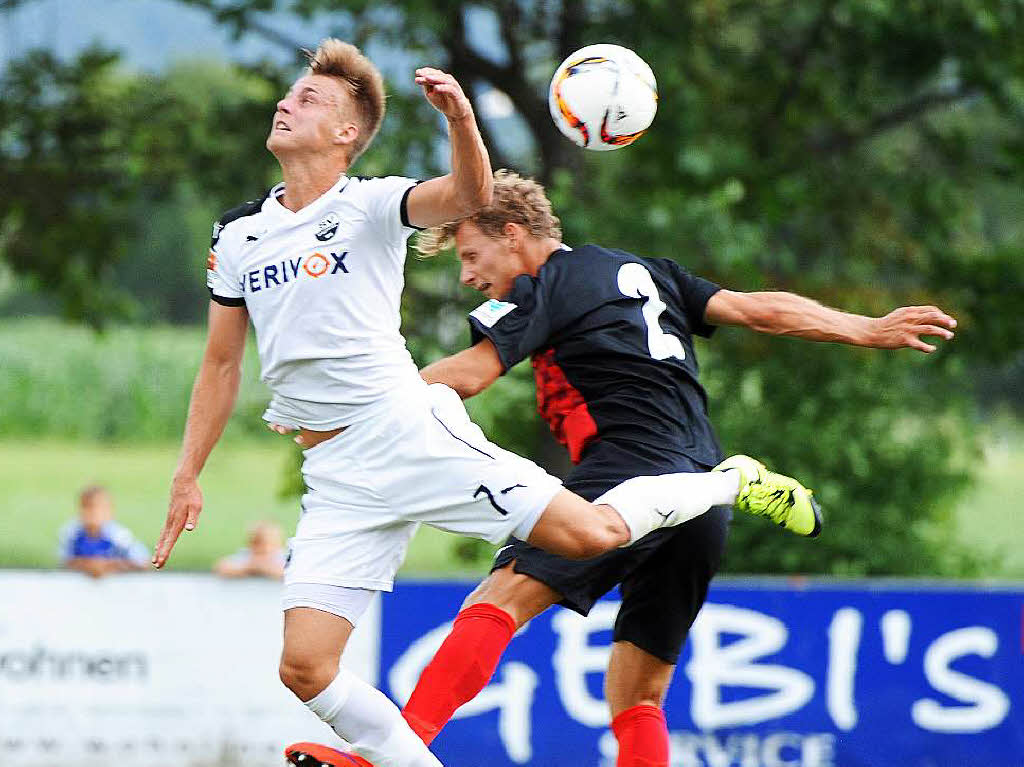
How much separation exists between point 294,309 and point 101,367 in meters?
25.5

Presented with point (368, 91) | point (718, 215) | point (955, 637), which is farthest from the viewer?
point (718, 215)

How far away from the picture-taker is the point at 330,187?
181 inches

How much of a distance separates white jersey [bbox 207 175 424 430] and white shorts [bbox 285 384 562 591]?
97 millimetres

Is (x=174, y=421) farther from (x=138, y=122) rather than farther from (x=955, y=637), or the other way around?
(x=955, y=637)

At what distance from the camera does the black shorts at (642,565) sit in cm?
480

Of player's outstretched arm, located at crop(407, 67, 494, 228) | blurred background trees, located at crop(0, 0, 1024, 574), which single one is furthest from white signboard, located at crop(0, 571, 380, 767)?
player's outstretched arm, located at crop(407, 67, 494, 228)

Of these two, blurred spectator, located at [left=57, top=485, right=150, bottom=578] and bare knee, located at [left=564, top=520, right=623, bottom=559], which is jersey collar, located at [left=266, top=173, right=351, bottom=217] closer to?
bare knee, located at [left=564, top=520, right=623, bottom=559]

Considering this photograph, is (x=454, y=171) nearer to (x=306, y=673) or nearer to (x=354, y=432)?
(x=354, y=432)

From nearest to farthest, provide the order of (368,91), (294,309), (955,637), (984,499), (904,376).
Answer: (294,309) → (368,91) → (955,637) → (904,376) → (984,499)

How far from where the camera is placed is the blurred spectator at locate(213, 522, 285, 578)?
828 cm

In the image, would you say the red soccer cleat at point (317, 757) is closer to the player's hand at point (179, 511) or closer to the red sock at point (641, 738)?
the player's hand at point (179, 511)

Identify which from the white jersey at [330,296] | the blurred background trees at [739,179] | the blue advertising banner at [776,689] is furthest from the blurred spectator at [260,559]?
the white jersey at [330,296]

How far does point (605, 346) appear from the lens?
15.8 ft

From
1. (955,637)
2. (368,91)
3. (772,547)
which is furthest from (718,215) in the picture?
(368,91)
